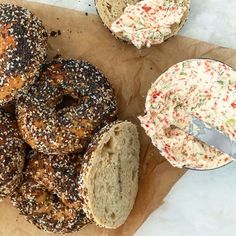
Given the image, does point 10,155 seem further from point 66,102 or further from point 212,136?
point 212,136

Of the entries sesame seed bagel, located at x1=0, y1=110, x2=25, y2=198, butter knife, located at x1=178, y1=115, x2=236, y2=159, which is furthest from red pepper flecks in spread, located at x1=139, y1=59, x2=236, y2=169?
sesame seed bagel, located at x1=0, y1=110, x2=25, y2=198

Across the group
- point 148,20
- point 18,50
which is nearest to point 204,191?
point 148,20

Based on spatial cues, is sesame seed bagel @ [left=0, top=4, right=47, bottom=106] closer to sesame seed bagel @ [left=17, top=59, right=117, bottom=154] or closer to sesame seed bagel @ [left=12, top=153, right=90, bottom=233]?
sesame seed bagel @ [left=17, top=59, right=117, bottom=154]

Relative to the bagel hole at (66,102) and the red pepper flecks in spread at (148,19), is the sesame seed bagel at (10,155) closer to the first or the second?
the bagel hole at (66,102)

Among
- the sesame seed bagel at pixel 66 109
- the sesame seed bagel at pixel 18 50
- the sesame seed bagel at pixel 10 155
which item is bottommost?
the sesame seed bagel at pixel 10 155

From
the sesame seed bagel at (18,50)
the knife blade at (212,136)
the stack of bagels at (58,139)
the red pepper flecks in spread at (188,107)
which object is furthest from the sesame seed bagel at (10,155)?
the knife blade at (212,136)

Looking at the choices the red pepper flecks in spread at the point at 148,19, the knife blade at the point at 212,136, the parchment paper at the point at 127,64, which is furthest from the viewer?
the parchment paper at the point at 127,64
